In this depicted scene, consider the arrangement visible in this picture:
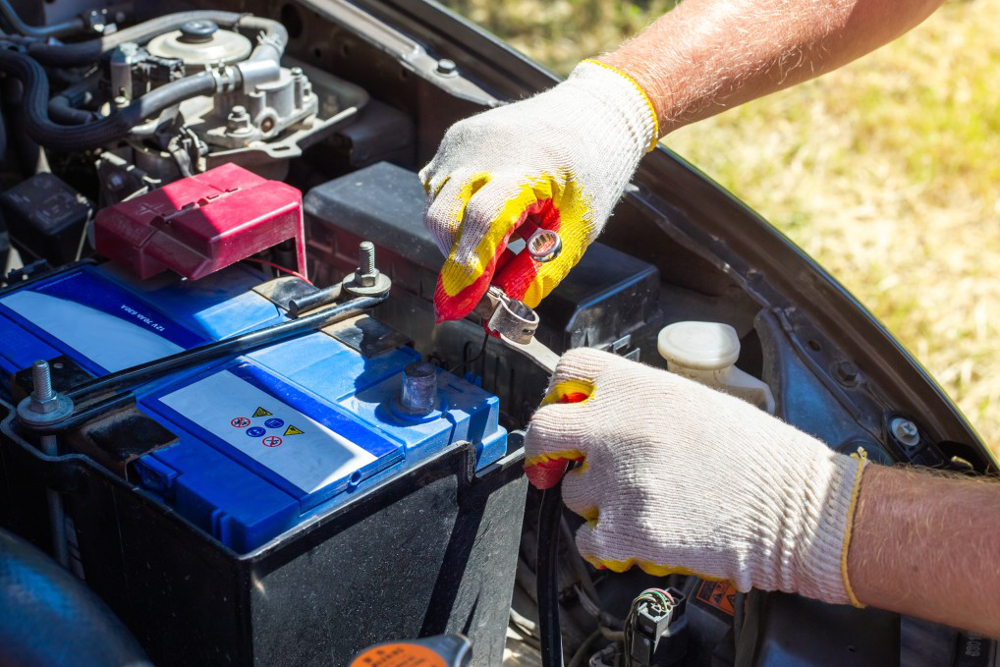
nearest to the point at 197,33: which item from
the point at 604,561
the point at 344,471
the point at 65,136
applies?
the point at 65,136

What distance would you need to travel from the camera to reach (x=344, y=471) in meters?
1.04

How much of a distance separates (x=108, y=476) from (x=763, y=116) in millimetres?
3503

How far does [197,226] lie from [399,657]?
669mm

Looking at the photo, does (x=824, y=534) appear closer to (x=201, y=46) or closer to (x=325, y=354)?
(x=325, y=354)

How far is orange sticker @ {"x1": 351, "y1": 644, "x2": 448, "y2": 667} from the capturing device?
0.80m

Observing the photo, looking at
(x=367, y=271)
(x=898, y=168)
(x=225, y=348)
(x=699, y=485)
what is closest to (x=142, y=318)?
(x=225, y=348)

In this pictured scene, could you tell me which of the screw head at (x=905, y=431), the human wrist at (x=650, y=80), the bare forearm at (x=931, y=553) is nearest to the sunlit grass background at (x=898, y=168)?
the screw head at (x=905, y=431)

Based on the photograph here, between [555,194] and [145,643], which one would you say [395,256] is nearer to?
[555,194]

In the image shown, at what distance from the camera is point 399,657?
0.81 metres

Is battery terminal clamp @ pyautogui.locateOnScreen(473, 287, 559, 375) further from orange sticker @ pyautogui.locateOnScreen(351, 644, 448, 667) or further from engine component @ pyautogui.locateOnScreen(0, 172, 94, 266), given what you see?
engine component @ pyautogui.locateOnScreen(0, 172, 94, 266)

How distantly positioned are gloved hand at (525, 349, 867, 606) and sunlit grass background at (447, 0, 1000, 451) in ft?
6.31

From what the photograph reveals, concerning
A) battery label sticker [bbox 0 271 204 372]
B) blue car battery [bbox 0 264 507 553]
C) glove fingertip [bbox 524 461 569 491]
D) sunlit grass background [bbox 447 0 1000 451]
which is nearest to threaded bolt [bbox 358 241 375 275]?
blue car battery [bbox 0 264 507 553]

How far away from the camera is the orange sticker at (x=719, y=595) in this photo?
1.28 metres

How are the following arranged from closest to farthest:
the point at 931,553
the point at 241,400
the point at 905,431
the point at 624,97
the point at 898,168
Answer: the point at 931,553 < the point at 241,400 < the point at 905,431 < the point at 624,97 < the point at 898,168
